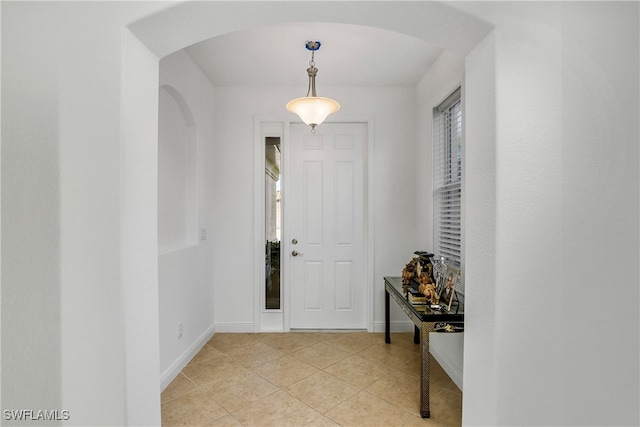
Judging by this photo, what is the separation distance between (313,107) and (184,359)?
2311 millimetres

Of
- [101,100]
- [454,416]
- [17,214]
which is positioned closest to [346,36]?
[101,100]

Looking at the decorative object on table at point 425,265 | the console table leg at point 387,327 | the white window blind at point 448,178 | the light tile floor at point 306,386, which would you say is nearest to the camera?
the light tile floor at point 306,386

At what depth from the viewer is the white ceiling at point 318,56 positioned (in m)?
2.42

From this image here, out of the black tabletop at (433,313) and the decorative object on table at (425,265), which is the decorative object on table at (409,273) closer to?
the decorative object on table at (425,265)

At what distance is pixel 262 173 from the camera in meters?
3.42

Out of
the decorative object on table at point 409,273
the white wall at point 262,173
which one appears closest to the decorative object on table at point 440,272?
the decorative object on table at point 409,273

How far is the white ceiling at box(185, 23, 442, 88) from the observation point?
7.95 ft

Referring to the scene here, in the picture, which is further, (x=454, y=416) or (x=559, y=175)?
(x=454, y=416)

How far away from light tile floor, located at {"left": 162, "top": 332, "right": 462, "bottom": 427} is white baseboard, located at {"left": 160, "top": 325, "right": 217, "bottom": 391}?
0.14 ft

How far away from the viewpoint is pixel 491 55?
127cm

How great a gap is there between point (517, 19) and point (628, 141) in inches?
24.1

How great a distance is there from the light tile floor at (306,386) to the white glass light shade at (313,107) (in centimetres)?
202

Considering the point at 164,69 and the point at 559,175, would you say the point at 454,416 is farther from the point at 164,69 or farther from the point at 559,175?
the point at 164,69

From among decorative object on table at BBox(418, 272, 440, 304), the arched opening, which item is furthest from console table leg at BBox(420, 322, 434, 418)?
the arched opening
